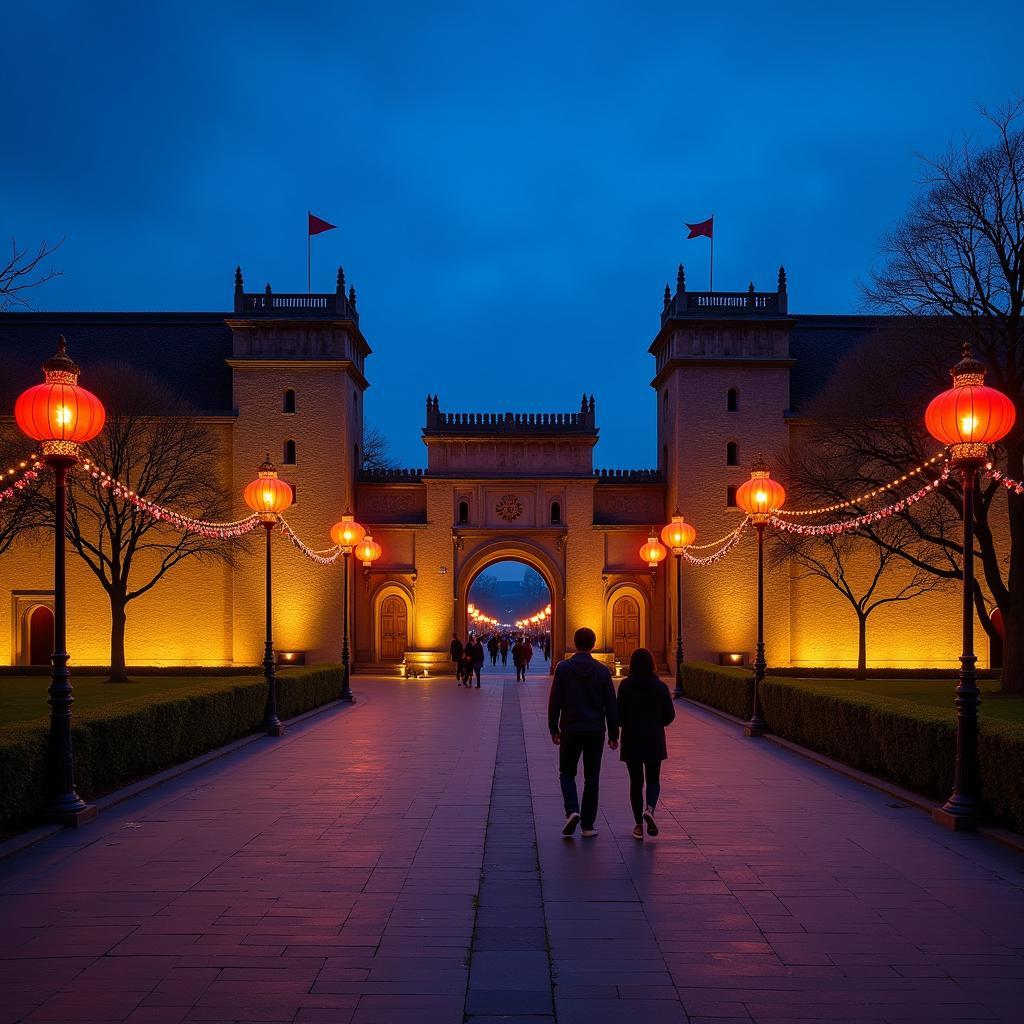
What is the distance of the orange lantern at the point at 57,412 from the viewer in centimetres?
A: 1235

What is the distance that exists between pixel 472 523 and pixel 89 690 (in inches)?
675

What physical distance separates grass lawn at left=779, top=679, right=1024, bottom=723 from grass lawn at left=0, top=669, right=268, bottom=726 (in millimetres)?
11649

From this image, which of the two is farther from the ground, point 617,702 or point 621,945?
point 617,702

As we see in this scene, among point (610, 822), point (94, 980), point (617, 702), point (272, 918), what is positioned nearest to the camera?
point (94, 980)

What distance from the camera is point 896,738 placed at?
45.2ft

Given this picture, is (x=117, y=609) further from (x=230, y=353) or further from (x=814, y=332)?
(x=814, y=332)

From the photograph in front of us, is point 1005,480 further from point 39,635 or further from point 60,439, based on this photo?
point 39,635

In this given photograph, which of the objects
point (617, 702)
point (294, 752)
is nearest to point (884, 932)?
point (617, 702)

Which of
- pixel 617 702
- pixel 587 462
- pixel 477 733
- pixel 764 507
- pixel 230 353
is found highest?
pixel 230 353

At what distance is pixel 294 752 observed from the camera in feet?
58.1

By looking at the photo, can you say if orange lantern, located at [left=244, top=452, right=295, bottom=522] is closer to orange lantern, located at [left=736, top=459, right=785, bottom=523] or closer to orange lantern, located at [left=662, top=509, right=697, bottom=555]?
orange lantern, located at [left=736, top=459, right=785, bottom=523]

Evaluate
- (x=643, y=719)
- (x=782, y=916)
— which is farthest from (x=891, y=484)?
(x=782, y=916)

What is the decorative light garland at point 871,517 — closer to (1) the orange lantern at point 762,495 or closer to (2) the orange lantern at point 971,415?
(1) the orange lantern at point 762,495

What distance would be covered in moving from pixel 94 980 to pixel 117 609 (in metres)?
29.8
